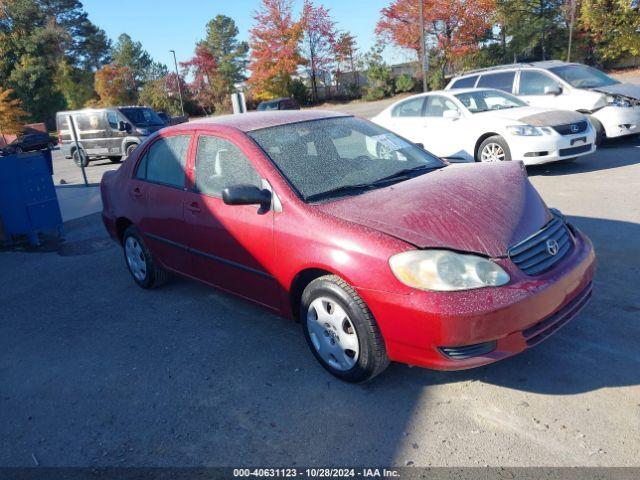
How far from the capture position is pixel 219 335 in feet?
13.5

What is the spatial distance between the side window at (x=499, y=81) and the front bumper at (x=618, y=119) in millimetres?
1762

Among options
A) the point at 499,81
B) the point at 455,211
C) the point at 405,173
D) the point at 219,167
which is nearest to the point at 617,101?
the point at 499,81

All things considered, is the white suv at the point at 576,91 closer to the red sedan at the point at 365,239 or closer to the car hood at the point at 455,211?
the red sedan at the point at 365,239

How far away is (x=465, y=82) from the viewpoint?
38.1 feet

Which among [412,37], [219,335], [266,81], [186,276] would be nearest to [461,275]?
[219,335]

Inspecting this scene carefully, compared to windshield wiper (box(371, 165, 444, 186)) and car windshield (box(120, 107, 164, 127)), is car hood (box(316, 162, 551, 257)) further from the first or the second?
car windshield (box(120, 107, 164, 127))

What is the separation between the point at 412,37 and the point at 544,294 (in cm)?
3436

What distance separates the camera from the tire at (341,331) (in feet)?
9.78

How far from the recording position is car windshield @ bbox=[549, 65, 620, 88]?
410 inches

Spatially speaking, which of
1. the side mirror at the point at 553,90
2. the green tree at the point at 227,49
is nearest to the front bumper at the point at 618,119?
the side mirror at the point at 553,90

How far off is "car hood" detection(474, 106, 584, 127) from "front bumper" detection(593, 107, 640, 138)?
64.7 inches

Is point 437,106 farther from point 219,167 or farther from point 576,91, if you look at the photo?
point 219,167

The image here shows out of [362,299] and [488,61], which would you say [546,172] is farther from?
[488,61]

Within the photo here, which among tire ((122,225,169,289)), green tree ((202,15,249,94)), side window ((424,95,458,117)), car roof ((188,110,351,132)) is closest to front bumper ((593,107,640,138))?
side window ((424,95,458,117))
